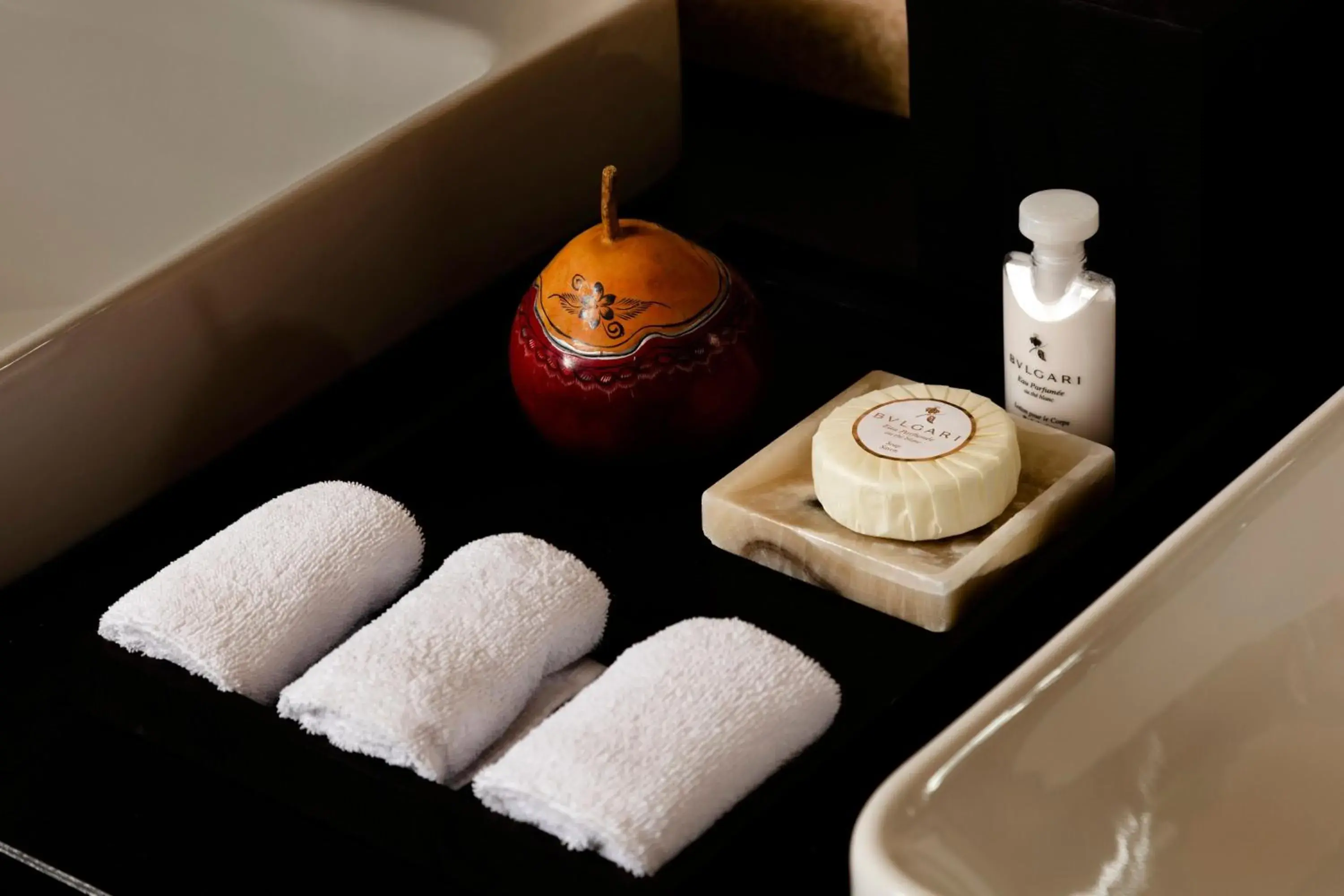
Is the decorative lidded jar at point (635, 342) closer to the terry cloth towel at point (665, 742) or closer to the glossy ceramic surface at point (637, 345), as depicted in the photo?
the glossy ceramic surface at point (637, 345)

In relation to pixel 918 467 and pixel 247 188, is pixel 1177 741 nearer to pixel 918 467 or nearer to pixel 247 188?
pixel 918 467

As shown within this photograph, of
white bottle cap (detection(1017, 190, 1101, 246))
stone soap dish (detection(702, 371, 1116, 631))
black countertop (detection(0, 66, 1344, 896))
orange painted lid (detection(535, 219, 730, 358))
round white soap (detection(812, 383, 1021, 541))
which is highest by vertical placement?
white bottle cap (detection(1017, 190, 1101, 246))

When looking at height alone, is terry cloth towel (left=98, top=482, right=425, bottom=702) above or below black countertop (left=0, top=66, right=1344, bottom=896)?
above

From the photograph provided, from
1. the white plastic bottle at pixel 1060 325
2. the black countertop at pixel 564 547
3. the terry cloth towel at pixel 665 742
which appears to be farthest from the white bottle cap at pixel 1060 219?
the terry cloth towel at pixel 665 742

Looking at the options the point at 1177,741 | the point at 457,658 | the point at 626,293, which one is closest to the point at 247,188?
the point at 626,293

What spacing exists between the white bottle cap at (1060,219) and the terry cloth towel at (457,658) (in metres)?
0.23

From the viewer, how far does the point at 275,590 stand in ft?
2.43

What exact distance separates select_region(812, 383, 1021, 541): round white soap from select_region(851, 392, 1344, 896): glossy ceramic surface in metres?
0.09

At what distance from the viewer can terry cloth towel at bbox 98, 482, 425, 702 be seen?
28.5 inches

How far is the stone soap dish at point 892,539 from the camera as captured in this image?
0.73m

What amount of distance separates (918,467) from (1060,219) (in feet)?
0.39

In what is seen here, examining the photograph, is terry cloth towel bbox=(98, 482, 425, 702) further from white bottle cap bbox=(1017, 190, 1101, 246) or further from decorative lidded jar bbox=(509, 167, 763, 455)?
white bottle cap bbox=(1017, 190, 1101, 246)

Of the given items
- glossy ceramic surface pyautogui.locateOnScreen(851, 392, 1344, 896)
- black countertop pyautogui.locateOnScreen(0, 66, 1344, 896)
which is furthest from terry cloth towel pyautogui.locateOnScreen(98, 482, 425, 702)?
glossy ceramic surface pyautogui.locateOnScreen(851, 392, 1344, 896)

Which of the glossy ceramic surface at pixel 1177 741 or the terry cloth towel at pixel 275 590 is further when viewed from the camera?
the terry cloth towel at pixel 275 590
